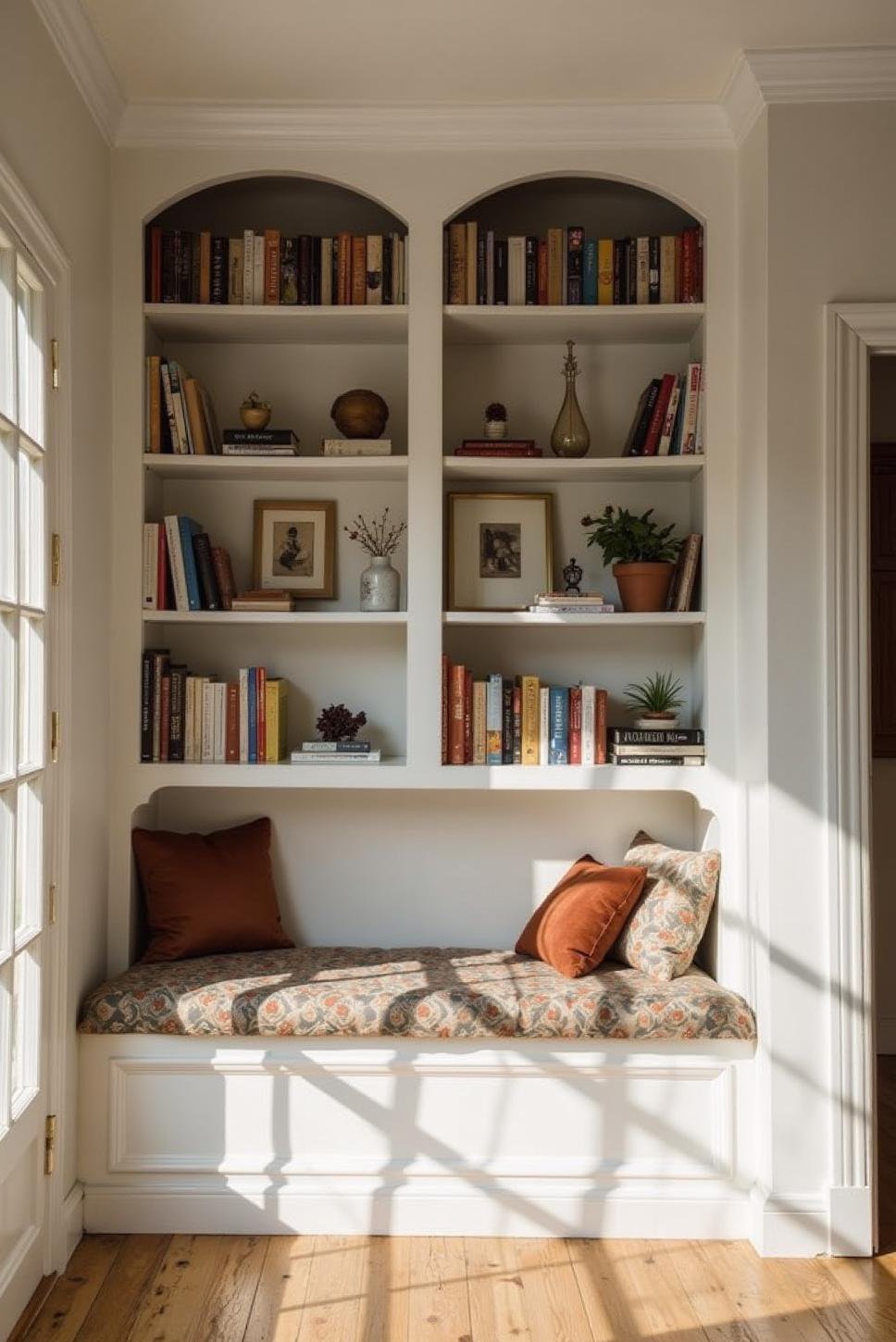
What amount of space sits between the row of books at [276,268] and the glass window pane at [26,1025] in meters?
1.85

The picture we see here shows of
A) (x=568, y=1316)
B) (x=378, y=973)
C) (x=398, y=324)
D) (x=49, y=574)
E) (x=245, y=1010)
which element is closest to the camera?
(x=568, y=1316)

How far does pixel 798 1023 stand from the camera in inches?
117

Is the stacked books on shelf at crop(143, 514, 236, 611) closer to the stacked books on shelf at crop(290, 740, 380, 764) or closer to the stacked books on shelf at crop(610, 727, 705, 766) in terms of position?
the stacked books on shelf at crop(290, 740, 380, 764)

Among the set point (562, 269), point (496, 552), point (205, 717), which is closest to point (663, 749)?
point (496, 552)

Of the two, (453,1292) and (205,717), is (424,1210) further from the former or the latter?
(205,717)

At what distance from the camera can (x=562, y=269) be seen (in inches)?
136

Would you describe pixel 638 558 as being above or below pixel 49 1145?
above

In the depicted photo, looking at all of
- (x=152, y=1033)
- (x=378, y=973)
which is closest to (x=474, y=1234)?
(x=378, y=973)

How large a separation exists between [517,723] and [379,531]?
29.9 inches

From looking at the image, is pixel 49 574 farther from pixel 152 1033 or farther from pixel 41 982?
pixel 152 1033

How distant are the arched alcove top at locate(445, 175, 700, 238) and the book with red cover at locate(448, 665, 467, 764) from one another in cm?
143

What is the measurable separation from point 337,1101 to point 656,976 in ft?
2.90

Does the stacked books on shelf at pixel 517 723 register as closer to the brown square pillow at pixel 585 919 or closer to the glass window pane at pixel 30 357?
the brown square pillow at pixel 585 919

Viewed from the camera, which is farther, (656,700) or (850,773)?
(656,700)
